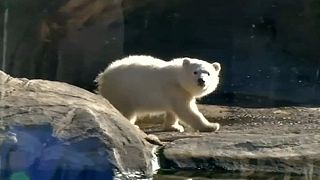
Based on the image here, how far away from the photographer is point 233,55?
10.7 m

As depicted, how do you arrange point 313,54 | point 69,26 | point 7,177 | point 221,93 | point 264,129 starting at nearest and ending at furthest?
1. point 7,177
2. point 264,129
3. point 69,26
4. point 221,93
5. point 313,54

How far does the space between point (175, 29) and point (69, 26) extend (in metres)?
3.05

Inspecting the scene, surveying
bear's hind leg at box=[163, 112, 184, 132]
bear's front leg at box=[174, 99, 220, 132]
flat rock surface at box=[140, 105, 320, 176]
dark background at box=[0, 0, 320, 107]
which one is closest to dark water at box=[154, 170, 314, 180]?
flat rock surface at box=[140, 105, 320, 176]

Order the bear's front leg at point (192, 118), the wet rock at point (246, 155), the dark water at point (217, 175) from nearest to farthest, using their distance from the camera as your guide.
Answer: the dark water at point (217, 175) < the wet rock at point (246, 155) < the bear's front leg at point (192, 118)

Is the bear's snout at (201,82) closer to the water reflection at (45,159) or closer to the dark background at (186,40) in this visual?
the water reflection at (45,159)

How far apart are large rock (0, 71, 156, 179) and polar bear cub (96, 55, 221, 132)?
1031 mm

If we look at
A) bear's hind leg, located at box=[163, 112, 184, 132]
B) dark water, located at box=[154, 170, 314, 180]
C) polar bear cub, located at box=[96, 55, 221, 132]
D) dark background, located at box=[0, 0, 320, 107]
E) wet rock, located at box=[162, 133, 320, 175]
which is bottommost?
dark water, located at box=[154, 170, 314, 180]

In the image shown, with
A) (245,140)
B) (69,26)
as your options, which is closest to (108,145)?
(245,140)

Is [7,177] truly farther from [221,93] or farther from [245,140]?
[221,93]

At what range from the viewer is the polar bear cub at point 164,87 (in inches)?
223

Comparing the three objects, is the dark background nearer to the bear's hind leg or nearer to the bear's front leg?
the bear's hind leg

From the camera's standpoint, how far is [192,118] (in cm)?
560

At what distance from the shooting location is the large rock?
4.09 metres

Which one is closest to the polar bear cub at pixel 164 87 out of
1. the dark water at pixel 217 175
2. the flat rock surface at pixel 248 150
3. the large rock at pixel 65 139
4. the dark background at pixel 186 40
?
the flat rock surface at pixel 248 150
